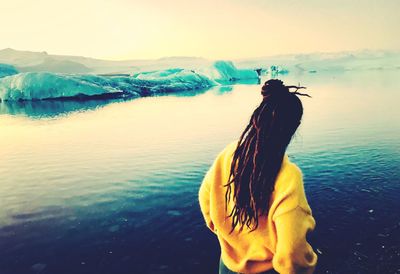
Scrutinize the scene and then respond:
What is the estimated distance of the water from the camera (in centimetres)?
761

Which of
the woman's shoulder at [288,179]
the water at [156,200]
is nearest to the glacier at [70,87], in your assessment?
the water at [156,200]

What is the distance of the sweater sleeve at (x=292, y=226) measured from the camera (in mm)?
1915

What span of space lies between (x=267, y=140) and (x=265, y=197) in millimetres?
360

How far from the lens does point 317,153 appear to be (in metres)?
15.0

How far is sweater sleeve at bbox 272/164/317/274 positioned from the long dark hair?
0.41ft

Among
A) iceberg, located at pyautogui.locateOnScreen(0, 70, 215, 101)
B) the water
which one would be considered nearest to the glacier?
iceberg, located at pyautogui.locateOnScreen(0, 70, 215, 101)

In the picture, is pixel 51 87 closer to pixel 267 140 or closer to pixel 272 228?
pixel 267 140

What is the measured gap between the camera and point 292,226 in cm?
191

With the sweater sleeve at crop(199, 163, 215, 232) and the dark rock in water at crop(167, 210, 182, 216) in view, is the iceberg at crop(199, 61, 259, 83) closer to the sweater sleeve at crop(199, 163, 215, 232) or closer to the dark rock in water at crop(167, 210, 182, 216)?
the dark rock in water at crop(167, 210, 182, 216)

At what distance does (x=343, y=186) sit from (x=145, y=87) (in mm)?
53133

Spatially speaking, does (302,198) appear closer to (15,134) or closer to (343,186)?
(343,186)

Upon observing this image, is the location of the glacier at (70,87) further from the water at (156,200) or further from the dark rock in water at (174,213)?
the dark rock in water at (174,213)

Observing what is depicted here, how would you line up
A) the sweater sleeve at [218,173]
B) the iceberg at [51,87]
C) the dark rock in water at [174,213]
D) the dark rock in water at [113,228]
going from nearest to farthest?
the sweater sleeve at [218,173]
the dark rock in water at [113,228]
the dark rock in water at [174,213]
the iceberg at [51,87]

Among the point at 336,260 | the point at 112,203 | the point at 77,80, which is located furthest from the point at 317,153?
the point at 77,80
